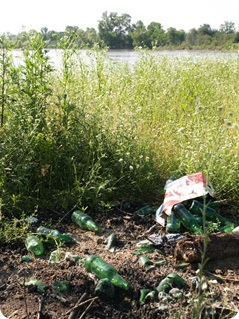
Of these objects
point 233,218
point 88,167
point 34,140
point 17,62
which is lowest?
point 233,218

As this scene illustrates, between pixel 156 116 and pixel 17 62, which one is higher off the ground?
pixel 17 62

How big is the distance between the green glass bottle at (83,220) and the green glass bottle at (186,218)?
0.55 meters

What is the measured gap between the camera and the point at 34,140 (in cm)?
369

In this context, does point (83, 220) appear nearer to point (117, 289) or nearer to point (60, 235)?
point (60, 235)

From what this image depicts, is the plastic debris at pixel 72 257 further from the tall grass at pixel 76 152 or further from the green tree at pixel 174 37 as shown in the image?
the green tree at pixel 174 37

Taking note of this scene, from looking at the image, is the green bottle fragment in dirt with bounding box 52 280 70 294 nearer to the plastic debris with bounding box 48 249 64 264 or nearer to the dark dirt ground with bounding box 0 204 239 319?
the dark dirt ground with bounding box 0 204 239 319

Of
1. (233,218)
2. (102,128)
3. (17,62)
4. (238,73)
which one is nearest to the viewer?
(233,218)

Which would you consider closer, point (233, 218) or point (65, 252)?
point (65, 252)

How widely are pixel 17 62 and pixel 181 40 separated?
9.37 meters

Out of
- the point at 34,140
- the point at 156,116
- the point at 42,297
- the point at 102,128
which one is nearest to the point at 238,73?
the point at 156,116

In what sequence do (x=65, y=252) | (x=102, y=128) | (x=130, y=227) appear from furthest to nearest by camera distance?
(x=102, y=128) → (x=130, y=227) → (x=65, y=252)

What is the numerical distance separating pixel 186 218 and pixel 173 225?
101mm

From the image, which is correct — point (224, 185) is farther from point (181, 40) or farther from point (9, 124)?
point (181, 40)

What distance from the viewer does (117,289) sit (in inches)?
96.6
